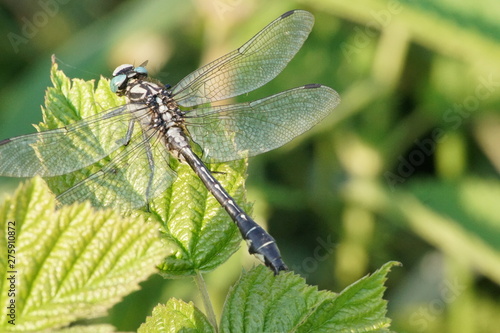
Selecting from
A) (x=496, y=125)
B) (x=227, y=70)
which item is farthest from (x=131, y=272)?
(x=496, y=125)

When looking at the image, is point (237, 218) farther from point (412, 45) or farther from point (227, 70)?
point (412, 45)

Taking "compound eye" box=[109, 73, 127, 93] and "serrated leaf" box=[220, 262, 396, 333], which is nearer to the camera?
"serrated leaf" box=[220, 262, 396, 333]

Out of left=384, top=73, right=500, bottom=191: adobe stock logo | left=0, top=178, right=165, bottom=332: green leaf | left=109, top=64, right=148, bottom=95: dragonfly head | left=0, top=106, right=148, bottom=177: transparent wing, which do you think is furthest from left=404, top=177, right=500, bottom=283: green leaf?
left=0, top=178, right=165, bottom=332: green leaf

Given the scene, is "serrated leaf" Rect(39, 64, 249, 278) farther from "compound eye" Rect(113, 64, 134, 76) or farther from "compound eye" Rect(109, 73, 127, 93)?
"compound eye" Rect(113, 64, 134, 76)

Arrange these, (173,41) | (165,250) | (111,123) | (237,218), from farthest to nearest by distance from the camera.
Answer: (173,41) → (111,123) → (237,218) → (165,250)

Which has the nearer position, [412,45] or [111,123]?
[111,123]

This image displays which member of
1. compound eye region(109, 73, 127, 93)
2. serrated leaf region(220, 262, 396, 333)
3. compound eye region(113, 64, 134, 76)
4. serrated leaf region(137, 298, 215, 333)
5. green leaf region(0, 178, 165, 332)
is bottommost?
serrated leaf region(220, 262, 396, 333)

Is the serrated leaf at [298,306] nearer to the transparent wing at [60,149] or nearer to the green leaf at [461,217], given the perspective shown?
the transparent wing at [60,149]

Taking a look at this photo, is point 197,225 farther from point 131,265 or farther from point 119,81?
point 119,81
